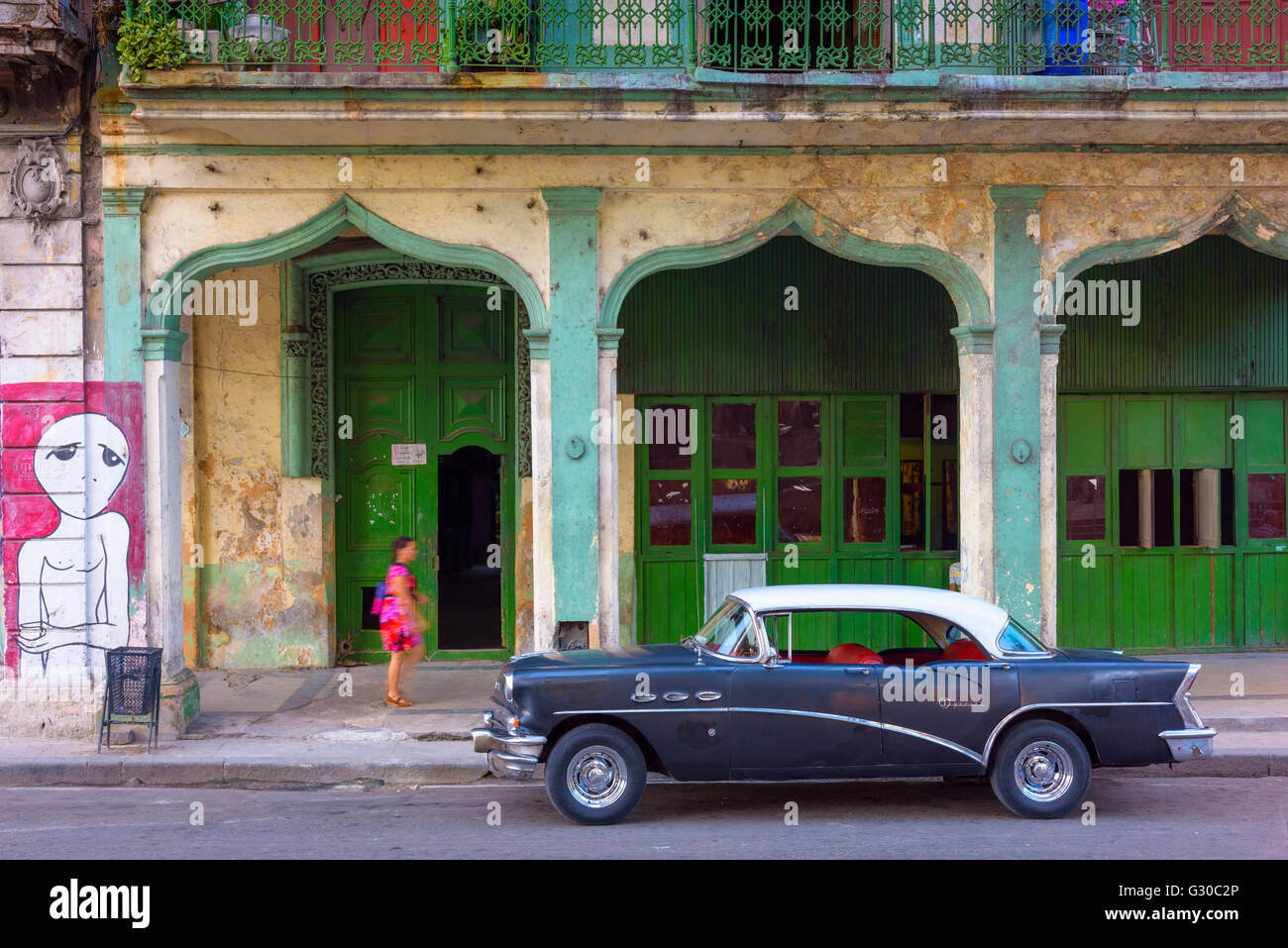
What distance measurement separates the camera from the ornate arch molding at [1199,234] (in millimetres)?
11250

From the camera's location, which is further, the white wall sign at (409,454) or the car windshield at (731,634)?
the white wall sign at (409,454)

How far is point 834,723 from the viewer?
25.5 ft

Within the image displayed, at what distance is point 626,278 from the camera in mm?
11047

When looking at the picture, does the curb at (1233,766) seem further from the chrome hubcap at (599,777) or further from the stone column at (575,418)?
the stone column at (575,418)

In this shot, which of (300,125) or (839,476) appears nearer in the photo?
(300,125)

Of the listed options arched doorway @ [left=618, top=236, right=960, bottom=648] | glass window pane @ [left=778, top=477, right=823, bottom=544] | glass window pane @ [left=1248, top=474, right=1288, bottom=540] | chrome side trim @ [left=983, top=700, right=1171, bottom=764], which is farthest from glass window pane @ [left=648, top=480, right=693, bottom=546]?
glass window pane @ [left=1248, top=474, right=1288, bottom=540]

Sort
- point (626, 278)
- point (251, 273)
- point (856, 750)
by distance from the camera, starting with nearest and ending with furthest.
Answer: point (856, 750) < point (626, 278) < point (251, 273)

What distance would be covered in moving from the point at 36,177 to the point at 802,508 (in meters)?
8.06

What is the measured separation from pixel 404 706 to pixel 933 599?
525 centimetres

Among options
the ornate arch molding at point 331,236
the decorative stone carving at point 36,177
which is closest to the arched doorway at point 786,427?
the ornate arch molding at point 331,236

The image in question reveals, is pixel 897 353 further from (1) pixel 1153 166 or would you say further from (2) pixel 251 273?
(2) pixel 251 273

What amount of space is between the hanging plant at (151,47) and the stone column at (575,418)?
10.7 feet

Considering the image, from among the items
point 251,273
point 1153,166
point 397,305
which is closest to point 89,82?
point 251,273

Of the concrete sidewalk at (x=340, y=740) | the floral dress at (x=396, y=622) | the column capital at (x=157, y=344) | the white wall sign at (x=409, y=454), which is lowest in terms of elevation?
the concrete sidewalk at (x=340, y=740)
